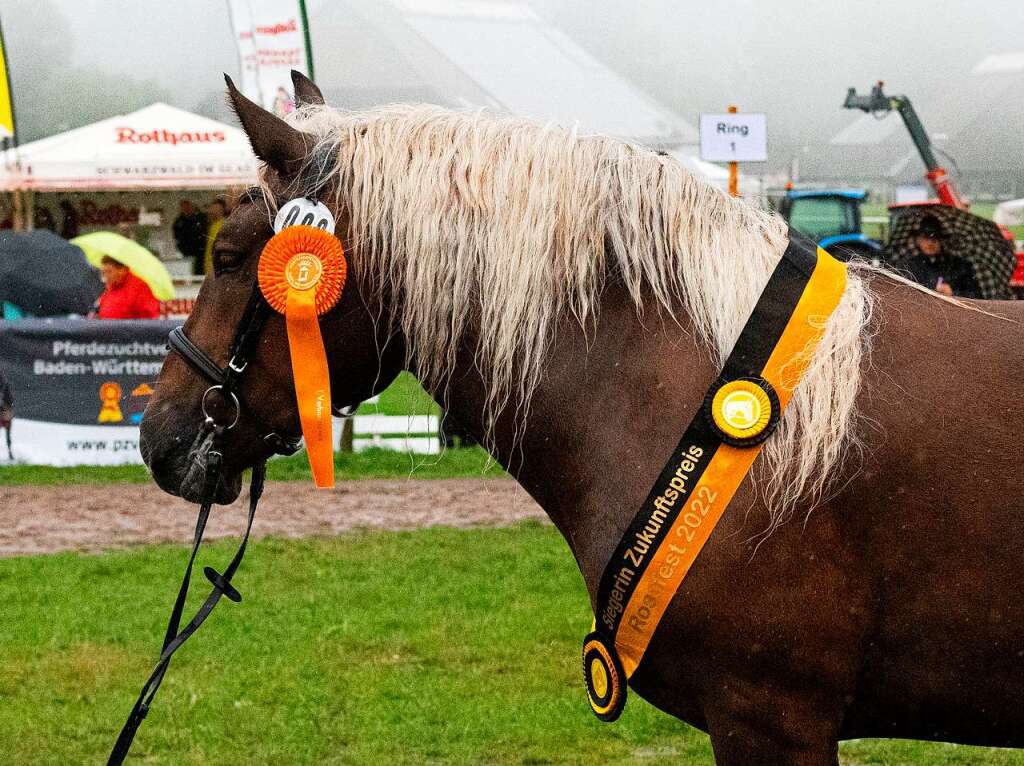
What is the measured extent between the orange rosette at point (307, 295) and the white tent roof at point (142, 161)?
13687mm

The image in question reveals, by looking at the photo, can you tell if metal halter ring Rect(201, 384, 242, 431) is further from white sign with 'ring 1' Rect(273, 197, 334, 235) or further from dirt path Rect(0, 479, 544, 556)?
dirt path Rect(0, 479, 544, 556)

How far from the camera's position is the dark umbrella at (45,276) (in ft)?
36.5

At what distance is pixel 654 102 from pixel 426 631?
2517cm

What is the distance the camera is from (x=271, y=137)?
2.37m

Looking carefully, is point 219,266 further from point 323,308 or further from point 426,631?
point 426,631

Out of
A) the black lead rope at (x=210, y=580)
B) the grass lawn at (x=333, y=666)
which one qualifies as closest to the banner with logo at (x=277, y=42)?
the grass lawn at (x=333, y=666)

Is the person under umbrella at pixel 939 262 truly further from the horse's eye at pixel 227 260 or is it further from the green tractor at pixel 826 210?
the green tractor at pixel 826 210

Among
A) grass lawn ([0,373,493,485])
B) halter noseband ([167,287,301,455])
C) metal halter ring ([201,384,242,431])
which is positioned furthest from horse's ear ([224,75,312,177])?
grass lawn ([0,373,493,485])

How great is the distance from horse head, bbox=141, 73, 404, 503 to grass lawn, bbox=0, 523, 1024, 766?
2.13 m

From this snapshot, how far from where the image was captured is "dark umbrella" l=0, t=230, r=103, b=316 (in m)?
11.1

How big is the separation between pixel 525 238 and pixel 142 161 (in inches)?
584

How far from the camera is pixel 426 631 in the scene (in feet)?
18.6

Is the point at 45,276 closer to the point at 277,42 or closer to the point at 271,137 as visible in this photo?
the point at 277,42

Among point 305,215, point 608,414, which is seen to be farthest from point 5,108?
point 608,414
